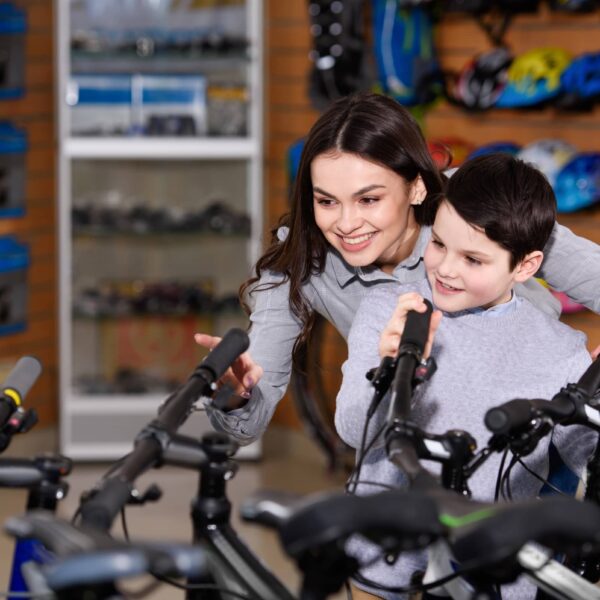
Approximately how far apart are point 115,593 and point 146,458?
225mm

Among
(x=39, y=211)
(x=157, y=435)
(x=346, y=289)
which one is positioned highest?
(x=157, y=435)

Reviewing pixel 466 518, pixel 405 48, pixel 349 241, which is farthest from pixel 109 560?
pixel 405 48

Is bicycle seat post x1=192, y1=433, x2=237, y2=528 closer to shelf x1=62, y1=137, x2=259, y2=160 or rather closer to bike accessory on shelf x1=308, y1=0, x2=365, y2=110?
bike accessory on shelf x1=308, y1=0, x2=365, y2=110

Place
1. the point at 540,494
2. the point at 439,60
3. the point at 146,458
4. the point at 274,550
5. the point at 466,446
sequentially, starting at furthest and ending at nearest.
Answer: the point at 439,60 → the point at 274,550 → the point at 540,494 → the point at 466,446 → the point at 146,458

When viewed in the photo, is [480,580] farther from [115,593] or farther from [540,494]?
[540,494]

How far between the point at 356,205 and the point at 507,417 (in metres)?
0.78

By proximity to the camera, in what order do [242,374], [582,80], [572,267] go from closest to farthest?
[242,374] < [572,267] < [582,80]

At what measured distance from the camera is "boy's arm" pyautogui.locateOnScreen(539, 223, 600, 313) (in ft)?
7.64

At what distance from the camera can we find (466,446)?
1.53 metres

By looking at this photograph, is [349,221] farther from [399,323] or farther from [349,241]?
[399,323]

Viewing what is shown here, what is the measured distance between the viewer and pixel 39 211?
609 centimetres

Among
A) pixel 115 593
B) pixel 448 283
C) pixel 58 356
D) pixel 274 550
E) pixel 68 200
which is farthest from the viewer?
pixel 58 356

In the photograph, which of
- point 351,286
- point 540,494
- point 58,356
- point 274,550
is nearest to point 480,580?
point 540,494

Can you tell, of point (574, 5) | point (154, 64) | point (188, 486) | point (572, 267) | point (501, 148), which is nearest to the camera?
point (572, 267)
